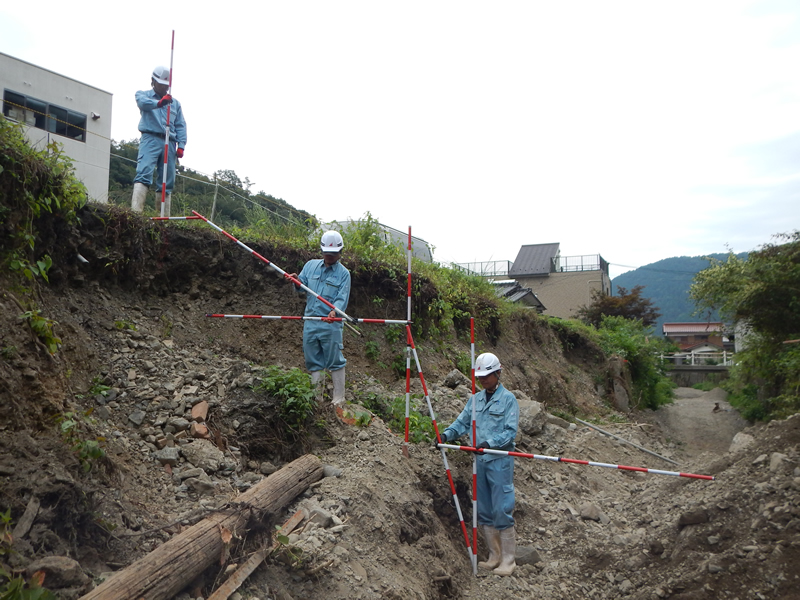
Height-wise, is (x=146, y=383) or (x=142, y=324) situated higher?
(x=142, y=324)

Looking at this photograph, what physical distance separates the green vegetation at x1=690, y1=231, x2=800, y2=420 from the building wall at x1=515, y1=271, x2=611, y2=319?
19.7 meters

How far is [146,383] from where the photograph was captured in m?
5.70

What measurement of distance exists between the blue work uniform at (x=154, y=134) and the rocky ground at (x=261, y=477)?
Answer: 39.7 inches

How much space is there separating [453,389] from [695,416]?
641 inches

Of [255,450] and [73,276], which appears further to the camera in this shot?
[73,276]

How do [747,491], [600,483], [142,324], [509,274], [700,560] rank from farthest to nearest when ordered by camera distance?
[509,274] < [600,483] < [142,324] < [747,491] < [700,560]

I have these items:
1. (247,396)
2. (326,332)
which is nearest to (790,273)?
(326,332)

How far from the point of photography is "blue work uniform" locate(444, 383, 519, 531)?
220 inches

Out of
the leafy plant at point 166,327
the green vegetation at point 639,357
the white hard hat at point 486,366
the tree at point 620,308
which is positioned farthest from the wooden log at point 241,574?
the tree at point 620,308

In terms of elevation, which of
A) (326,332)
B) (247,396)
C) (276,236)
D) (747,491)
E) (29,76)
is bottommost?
(747,491)

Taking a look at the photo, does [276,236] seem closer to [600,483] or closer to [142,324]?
[142,324]

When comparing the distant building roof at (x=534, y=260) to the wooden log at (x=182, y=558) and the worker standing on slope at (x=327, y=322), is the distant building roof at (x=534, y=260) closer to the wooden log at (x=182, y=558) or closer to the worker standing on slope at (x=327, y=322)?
the worker standing on slope at (x=327, y=322)

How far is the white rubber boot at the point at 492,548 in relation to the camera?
568cm

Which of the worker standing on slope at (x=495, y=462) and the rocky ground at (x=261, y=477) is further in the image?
the worker standing on slope at (x=495, y=462)
